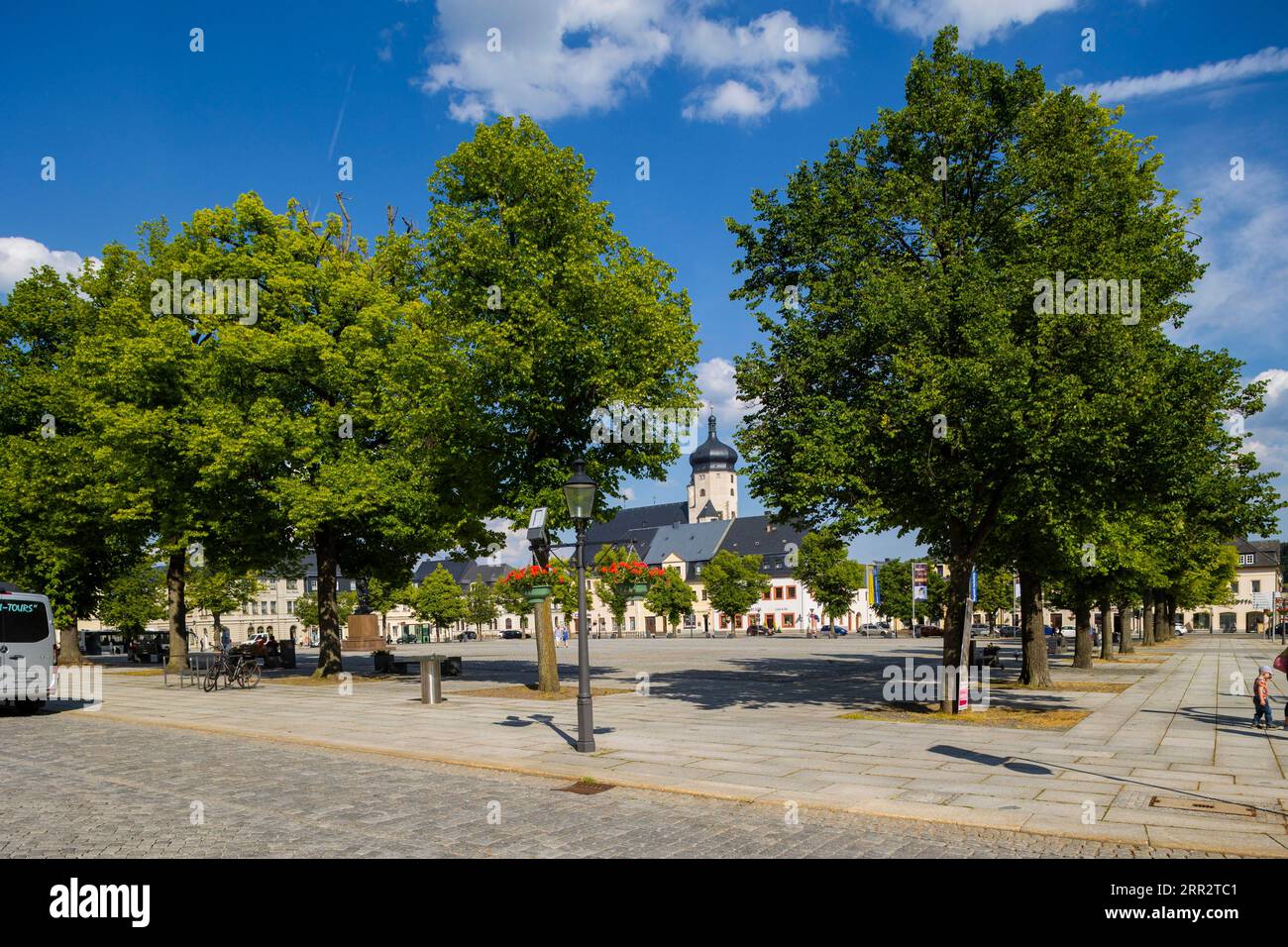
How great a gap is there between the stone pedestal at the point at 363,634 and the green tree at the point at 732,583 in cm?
5859

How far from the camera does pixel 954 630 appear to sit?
19781 millimetres

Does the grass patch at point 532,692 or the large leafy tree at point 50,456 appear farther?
the large leafy tree at point 50,456

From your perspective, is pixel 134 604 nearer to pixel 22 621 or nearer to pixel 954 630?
pixel 22 621

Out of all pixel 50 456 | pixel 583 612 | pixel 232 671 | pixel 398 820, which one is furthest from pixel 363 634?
pixel 398 820

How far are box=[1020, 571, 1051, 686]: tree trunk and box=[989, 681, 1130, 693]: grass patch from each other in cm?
28

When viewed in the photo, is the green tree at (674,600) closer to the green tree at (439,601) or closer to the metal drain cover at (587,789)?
the green tree at (439,601)

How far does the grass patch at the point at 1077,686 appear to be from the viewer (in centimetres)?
2703

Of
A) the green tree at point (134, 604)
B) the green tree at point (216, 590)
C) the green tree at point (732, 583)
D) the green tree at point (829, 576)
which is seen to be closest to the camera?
the green tree at point (216, 590)

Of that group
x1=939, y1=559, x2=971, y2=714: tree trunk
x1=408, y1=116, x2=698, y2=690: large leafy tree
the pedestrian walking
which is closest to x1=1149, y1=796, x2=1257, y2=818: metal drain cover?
the pedestrian walking

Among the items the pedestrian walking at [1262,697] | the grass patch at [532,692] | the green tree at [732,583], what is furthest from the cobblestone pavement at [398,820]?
the green tree at [732,583]

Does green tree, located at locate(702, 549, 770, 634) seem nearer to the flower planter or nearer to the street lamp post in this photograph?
the flower planter

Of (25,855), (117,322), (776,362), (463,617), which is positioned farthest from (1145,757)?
(463,617)

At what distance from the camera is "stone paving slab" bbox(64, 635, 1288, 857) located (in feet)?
33.9
